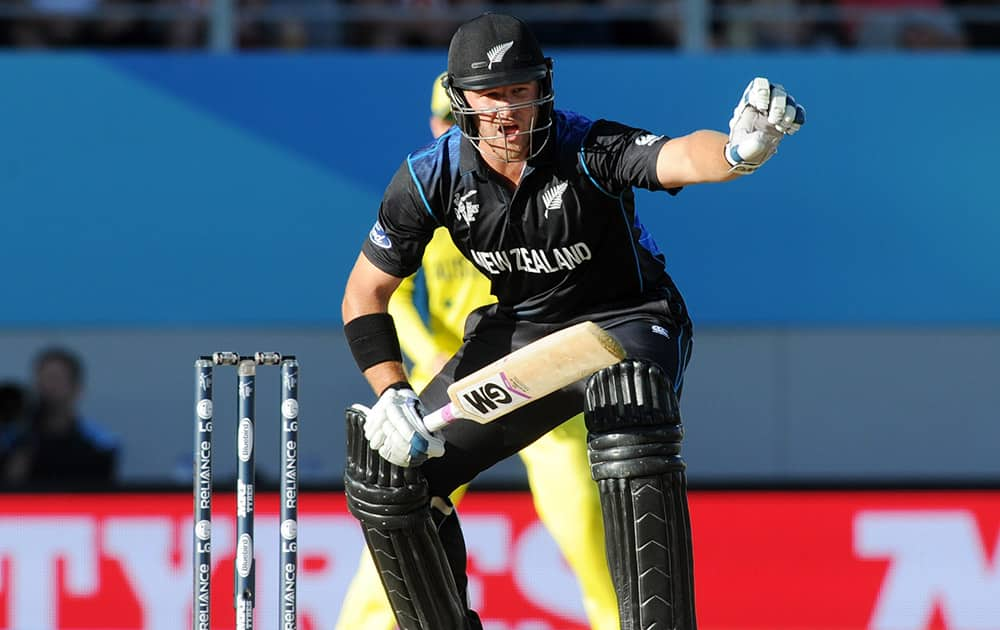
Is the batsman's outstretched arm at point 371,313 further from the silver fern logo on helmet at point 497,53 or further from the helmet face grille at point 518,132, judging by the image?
the silver fern logo on helmet at point 497,53

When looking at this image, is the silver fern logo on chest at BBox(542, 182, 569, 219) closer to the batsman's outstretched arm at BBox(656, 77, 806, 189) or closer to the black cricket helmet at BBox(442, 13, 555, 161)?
the black cricket helmet at BBox(442, 13, 555, 161)

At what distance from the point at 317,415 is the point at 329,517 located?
249cm

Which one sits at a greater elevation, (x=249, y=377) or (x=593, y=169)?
(x=593, y=169)

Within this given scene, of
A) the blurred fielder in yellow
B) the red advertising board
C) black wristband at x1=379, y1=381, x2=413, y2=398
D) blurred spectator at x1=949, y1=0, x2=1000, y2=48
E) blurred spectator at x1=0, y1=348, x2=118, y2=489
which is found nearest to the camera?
black wristband at x1=379, y1=381, x2=413, y2=398

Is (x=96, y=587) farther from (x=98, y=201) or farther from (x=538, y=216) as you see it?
(x=538, y=216)

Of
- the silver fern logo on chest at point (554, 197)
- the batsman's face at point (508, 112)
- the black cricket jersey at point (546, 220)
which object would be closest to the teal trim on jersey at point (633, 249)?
the black cricket jersey at point (546, 220)

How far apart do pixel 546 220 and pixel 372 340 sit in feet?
1.59

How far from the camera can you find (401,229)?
323 cm

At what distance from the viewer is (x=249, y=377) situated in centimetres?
314

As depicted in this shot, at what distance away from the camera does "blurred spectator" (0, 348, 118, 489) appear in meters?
5.77

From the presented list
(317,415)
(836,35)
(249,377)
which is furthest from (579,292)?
(317,415)

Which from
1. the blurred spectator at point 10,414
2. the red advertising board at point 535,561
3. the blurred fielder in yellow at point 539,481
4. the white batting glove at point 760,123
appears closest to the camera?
the white batting glove at point 760,123

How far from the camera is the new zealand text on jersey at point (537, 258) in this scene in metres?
3.09

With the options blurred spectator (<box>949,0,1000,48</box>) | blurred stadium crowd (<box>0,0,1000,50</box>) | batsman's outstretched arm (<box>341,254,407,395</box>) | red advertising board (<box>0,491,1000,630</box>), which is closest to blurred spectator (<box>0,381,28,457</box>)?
red advertising board (<box>0,491,1000,630</box>)
